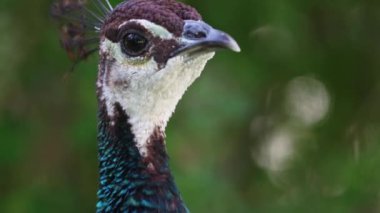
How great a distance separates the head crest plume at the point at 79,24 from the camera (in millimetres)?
2053

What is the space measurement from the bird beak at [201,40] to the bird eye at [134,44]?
7 centimetres

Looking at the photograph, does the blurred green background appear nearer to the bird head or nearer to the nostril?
the bird head

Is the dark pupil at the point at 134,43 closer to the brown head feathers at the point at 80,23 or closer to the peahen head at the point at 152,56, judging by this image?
the peahen head at the point at 152,56

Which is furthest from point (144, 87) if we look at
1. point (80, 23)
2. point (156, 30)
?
point (80, 23)

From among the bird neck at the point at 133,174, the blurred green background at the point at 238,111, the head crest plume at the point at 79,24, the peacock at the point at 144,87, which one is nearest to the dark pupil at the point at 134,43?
the peacock at the point at 144,87

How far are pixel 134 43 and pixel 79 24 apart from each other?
0.35 meters

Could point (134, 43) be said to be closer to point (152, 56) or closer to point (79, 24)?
point (152, 56)

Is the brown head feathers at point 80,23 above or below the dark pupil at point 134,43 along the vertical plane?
above

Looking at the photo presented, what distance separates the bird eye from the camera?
5.68ft

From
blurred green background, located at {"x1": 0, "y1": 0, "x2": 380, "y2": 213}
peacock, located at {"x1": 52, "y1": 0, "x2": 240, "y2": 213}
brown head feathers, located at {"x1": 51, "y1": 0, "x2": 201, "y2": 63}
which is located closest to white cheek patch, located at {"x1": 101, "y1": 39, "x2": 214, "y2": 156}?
peacock, located at {"x1": 52, "y1": 0, "x2": 240, "y2": 213}

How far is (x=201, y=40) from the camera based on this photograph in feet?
5.46

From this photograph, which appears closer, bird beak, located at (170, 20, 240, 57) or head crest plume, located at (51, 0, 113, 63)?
bird beak, located at (170, 20, 240, 57)

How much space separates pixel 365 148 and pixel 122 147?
1.67 meters

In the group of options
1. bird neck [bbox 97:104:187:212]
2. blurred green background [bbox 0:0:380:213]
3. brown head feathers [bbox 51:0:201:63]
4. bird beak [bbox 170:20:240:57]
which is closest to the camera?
bird beak [bbox 170:20:240:57]
